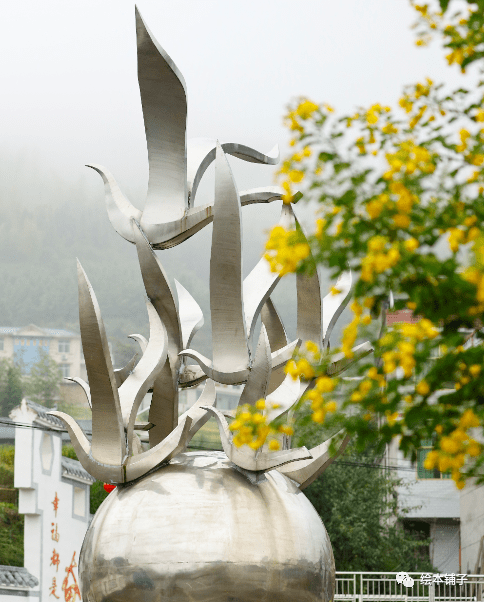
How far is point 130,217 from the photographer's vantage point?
8.36 meters

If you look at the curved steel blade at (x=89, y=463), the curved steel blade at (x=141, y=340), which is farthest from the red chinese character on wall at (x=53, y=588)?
the curved steel blade at (x=89, y=463)

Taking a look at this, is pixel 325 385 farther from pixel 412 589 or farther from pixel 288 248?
pixel 412 589

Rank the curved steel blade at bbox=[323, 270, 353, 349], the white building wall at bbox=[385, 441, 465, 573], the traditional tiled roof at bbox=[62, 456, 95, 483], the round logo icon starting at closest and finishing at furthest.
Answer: the curved steel blade at bbox=[323, 270, 353, 349] < the round logo icon < the traditional tiled roof at bbox=[62, 456, 95, 483] < the white building wall at bbox=[385, 441, 465, 573]

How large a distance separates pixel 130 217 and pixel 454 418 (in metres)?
5.15

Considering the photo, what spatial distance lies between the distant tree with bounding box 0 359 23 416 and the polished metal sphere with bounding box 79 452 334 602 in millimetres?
37442

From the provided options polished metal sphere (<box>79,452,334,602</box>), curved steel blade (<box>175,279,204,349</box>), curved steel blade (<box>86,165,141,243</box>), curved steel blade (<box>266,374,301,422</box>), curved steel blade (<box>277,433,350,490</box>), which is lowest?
polished metal sphere (<box>79,452,334,602</box>)

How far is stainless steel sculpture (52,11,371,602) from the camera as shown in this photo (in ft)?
22.4

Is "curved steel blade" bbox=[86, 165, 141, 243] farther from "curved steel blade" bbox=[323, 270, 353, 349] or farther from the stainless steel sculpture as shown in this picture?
"curved steel blade" bbox=[323, 270, 353, 349]

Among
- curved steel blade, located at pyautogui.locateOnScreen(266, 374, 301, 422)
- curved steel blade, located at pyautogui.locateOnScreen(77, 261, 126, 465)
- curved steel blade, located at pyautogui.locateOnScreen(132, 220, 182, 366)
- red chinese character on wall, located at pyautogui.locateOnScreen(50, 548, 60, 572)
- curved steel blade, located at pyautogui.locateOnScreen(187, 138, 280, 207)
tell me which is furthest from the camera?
red chinese character on wall, located at pyautogui.locateOnScreen(50, 548, 60, 572)

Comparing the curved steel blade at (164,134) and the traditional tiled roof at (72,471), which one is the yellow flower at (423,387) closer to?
the curved steel blade at (164,134)

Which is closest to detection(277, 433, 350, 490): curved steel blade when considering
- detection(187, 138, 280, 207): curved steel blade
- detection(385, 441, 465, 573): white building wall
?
detection(187, 138, 280, 207): curved steel blade

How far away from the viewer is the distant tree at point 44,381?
45531 millimetres

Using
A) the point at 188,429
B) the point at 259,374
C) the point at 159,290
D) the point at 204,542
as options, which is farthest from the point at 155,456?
the point at 159,290

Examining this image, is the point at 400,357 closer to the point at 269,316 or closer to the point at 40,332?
the point at 269,316
